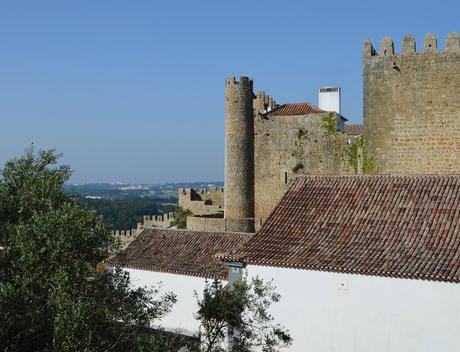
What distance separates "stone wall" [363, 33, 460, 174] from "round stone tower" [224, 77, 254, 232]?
401 inches

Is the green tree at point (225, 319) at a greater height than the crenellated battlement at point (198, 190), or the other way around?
the crenellated battlement at point (198, 190)

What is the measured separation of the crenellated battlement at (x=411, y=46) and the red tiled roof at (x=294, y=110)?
1107cm

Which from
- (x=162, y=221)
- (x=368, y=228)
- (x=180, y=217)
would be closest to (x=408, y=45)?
(x=368, y=228)

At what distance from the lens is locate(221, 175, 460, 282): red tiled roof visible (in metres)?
13.7

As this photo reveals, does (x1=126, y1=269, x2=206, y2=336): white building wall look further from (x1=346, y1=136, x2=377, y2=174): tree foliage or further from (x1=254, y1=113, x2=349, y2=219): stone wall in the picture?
(x1=254, y1=113, x2=349, y2=219): stone wall

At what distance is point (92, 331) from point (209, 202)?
31.6 metres

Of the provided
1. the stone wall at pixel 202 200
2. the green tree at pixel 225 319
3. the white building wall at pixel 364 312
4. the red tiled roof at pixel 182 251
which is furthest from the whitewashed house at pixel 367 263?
the stone wall at pixel 202 200

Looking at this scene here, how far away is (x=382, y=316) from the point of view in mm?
13711

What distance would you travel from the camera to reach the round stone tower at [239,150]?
3127cm

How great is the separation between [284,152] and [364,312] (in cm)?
1798

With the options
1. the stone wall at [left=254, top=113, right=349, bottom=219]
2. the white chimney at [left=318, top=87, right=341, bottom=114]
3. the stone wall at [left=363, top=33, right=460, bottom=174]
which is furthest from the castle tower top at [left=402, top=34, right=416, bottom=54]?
the white chimney at [left=318, top=87, right=341, bottom=114]

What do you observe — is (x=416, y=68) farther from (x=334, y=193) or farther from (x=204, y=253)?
(x=204, y=253)

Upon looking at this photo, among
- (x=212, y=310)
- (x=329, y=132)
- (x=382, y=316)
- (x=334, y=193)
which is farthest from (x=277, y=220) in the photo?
(x=329, y=132)

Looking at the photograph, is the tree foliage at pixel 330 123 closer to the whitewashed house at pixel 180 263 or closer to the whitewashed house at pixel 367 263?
the whitewashed house at pixel 180 263
